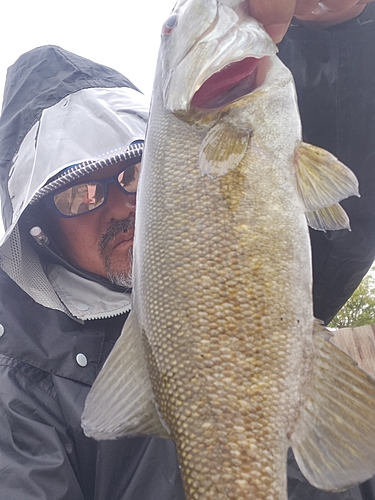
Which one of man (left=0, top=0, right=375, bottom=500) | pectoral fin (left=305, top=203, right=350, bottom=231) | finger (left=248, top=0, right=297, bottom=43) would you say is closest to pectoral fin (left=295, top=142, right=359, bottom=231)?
pectoral fin (left=305, top=203, right=350, bottom=231)

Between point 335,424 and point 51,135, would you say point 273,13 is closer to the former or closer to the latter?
point 335,424

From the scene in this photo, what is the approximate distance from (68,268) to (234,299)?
1.76 meters

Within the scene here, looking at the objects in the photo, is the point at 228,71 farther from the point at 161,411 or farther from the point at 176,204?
the point at 161,411

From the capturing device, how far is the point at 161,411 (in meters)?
1.27

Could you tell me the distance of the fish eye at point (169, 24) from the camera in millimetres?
1689

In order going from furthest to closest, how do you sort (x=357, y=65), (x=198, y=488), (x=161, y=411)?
(x=357, y=65), (x=161, y=411), (x=198, y=488)

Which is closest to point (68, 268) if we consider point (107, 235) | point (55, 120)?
point (107, 235)

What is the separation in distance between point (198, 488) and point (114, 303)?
148 cm

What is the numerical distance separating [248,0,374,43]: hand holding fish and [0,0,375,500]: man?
0.04m

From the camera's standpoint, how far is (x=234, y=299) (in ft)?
4.04

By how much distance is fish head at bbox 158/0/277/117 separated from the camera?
57.1 inches

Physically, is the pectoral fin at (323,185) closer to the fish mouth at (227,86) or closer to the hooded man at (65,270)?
the fish mouth at (227,86)

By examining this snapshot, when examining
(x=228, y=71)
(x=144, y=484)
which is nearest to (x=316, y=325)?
(x=228, y=71)

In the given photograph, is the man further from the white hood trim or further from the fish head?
the fish head
